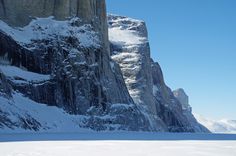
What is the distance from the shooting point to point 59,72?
325ft

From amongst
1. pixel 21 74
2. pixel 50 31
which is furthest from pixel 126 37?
pixel 21 74

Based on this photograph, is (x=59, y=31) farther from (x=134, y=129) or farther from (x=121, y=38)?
(x=121, y=38)

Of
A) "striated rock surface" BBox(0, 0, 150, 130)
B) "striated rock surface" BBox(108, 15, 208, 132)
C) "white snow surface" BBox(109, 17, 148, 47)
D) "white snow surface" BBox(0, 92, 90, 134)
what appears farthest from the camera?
"white snow surface" BBox(109, 17, 148, 47)

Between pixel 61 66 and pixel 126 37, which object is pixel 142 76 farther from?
pixel 61 66

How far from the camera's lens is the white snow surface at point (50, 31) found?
323 feet

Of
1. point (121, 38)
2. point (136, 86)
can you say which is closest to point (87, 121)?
point (136, 86)

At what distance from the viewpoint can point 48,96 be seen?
92500 millimetres

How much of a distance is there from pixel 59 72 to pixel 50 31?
469 inches

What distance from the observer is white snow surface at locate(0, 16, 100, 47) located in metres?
98.4
